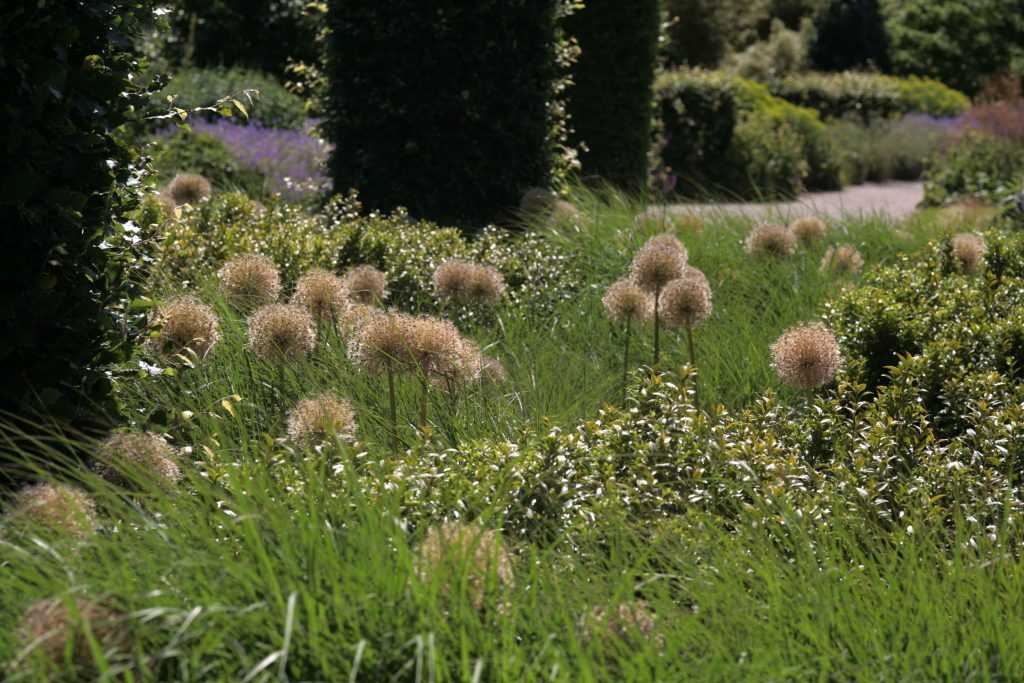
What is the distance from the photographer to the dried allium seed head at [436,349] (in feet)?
12.3

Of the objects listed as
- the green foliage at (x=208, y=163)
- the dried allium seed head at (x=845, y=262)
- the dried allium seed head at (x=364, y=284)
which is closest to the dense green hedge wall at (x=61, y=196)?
the dried allium seed head at (x=364, y=284)

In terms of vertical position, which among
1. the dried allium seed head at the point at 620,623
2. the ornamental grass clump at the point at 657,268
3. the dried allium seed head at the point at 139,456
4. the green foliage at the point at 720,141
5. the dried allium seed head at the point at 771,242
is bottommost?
the green foliage at the point at 720,141

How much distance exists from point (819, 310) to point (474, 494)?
2966mm

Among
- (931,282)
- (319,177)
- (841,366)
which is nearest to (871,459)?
(841,366)

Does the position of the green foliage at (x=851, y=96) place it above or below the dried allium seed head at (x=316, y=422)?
below

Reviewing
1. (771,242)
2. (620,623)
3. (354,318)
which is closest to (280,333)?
(354,318)

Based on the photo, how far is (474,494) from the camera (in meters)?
3.15

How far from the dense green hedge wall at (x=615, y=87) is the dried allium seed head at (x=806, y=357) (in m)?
7.30

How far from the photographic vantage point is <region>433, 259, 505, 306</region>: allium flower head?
4707mm

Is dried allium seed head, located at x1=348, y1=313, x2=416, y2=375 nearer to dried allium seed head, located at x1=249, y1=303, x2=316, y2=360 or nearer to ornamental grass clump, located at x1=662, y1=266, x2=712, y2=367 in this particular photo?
dried allium seed head, located at x1=249, y1=303, x2=316, y2=360

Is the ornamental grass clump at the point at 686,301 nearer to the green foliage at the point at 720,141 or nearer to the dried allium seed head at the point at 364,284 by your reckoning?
the dried allium seed head at the point at 364,284

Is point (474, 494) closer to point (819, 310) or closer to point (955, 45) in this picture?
point (819, 310)

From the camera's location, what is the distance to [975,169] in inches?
505

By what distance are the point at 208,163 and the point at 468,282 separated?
5586mm
